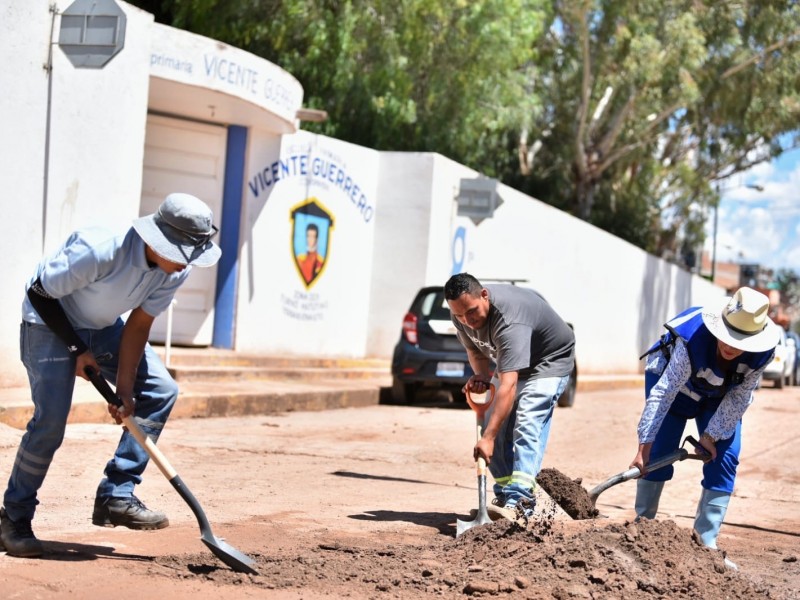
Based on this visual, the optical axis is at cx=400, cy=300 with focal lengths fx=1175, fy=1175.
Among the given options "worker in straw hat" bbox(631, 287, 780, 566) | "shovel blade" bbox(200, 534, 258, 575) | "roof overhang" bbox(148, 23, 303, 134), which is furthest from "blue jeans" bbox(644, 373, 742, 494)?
"roof overhang" bbox(148, 23, 303, 134)

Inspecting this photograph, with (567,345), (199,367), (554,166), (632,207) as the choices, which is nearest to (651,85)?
(554,166)

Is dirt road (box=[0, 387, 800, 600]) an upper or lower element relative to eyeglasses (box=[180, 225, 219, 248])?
lower

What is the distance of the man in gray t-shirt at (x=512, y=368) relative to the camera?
248 inches

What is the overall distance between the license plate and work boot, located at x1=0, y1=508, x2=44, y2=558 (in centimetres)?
1007

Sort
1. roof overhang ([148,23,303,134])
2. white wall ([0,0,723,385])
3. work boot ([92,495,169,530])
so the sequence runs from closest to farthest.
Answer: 1. work boot ([92,495,169,530])
2. white wall ([0,0,723,385])
3. roof overhang ([148,23,303,134])

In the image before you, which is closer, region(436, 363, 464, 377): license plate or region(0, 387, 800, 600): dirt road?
region(0, 387, 800, 600): dirt road

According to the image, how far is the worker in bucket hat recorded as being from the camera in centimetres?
520

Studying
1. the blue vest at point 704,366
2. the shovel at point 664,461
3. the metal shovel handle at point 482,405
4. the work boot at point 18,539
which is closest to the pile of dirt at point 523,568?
the shovel at point 664,461

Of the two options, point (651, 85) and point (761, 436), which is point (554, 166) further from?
point (761, 436)

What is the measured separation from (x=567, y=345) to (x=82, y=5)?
697cm

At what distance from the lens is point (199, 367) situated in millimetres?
14430

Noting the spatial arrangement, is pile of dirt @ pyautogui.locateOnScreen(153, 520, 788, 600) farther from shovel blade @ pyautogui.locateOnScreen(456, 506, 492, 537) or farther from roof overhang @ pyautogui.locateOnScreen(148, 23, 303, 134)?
roof overhang @ pyautogui.locateOnScreen(148, 23, 303, 134)

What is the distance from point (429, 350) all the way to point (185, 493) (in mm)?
10119

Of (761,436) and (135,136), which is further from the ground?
(135,136)
